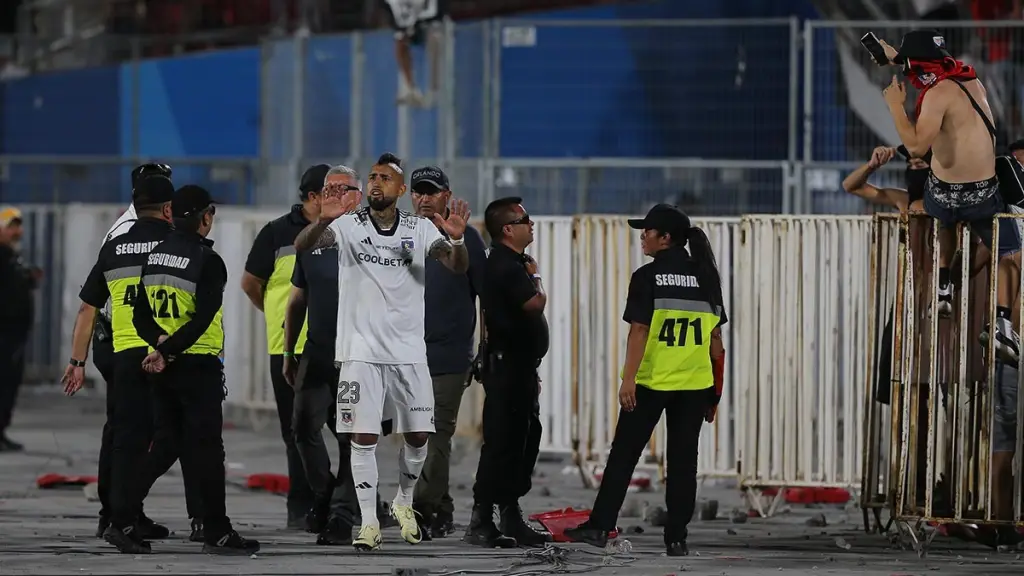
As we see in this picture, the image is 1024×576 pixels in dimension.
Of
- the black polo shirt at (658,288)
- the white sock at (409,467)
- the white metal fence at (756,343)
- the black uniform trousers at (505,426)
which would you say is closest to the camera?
the white sock at (409,467)

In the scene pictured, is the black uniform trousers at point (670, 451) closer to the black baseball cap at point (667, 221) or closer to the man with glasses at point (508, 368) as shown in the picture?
the man with glasses at point (508, 368)

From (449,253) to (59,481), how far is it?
5037mm

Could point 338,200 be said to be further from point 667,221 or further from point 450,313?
point 667,221

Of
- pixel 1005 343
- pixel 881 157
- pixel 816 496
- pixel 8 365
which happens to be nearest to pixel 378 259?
pixel 881 157

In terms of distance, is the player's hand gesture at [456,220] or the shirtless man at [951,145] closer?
the player's hand gesture at [456,220]

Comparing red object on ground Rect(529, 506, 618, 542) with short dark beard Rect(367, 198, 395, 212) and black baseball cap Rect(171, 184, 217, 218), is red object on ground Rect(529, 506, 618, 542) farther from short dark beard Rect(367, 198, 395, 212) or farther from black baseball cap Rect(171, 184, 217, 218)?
black baseball cap Rect(171, 184, 217, 218)

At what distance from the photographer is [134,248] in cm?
1030

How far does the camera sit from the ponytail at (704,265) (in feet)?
35.2

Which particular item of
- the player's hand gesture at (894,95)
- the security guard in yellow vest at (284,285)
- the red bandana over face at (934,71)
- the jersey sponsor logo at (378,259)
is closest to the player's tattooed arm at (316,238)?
the jersey sponsor logo at (378,259)

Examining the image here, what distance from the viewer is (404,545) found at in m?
10.7

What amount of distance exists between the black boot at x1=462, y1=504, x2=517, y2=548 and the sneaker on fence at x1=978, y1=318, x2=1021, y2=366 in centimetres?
279

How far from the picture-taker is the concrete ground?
9.82 metres

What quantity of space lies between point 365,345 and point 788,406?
12.3 ft

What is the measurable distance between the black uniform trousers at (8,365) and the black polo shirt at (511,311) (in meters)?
7.38
